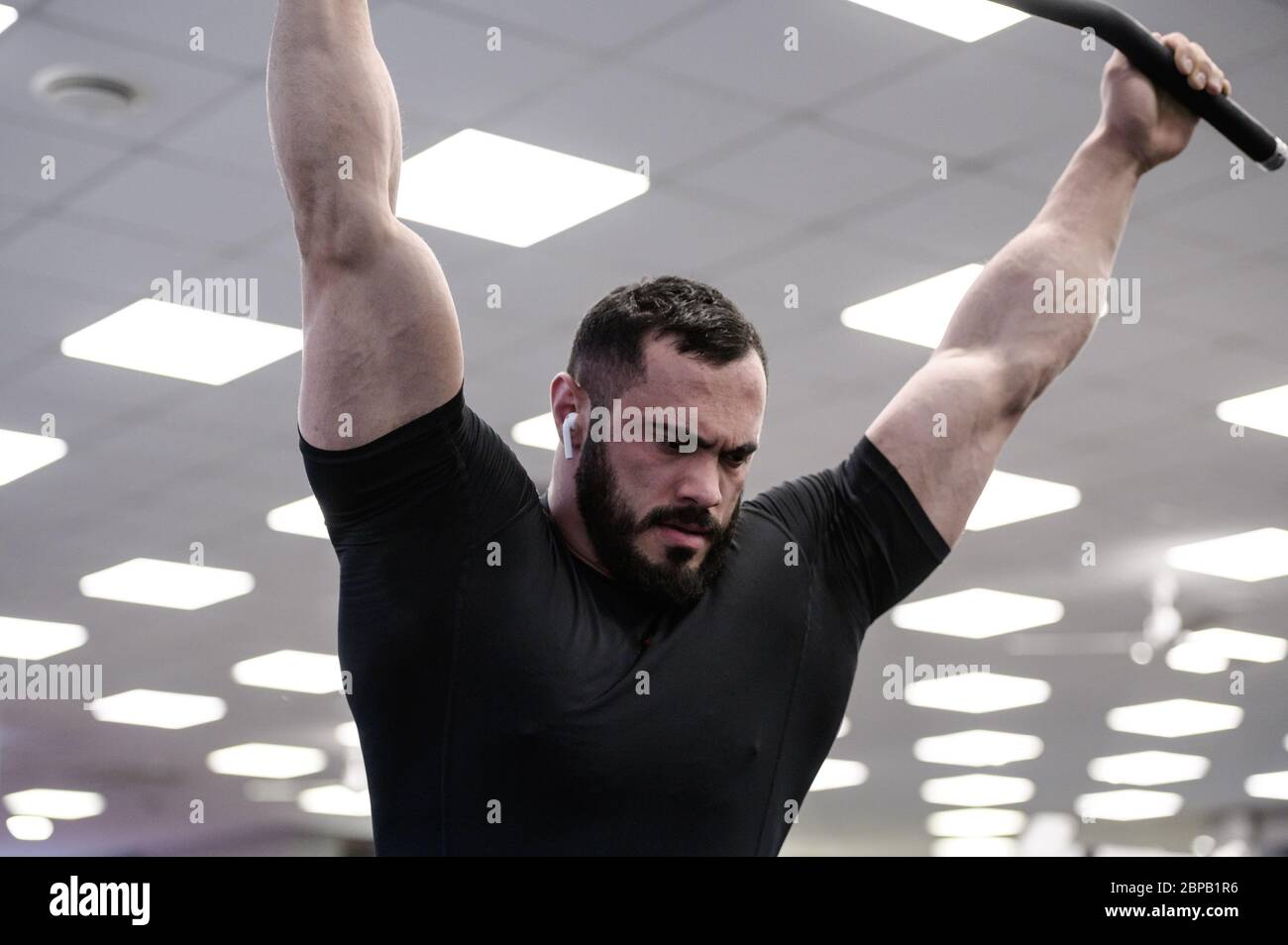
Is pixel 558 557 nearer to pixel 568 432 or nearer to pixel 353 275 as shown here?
pixel 568 432

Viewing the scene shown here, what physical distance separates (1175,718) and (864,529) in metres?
9.55

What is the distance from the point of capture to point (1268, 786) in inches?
507

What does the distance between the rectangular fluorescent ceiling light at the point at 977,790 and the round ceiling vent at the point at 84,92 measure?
10169 mm

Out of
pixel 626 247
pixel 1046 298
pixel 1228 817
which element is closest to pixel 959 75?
pixel 626 247

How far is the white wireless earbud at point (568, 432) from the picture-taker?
4.68 ft

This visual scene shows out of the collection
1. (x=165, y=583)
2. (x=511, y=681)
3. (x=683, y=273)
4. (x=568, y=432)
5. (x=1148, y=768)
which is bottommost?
(x=511, y=681)

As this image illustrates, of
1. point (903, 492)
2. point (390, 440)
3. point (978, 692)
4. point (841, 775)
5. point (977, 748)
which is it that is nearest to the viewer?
point (390, 440)

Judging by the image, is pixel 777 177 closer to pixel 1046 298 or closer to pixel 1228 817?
pixel 1046 298

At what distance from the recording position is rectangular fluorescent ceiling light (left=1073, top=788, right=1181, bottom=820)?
540 inches

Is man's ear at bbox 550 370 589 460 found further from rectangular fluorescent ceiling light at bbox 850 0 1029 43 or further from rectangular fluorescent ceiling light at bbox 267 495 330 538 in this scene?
rectangular fluorescent ceiling light at bbox 267 495 330 538

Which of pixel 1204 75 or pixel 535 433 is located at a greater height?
pixel 535 433

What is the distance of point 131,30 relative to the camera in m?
3.28

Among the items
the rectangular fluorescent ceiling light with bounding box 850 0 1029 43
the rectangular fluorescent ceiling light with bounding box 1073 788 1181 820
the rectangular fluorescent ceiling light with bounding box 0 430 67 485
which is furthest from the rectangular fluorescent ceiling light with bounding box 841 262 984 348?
the rectangular fluorescent ceiling light with bounding box 1073 788 1181 820

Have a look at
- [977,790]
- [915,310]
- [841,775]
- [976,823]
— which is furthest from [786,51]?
[976,823]
